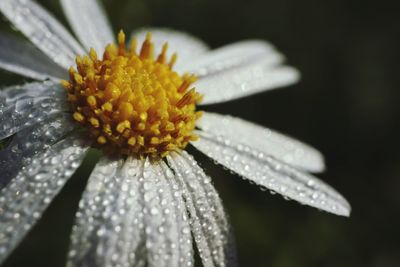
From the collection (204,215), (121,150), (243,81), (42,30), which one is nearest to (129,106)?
(121,150)

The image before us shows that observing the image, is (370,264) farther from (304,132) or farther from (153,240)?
(153,240)

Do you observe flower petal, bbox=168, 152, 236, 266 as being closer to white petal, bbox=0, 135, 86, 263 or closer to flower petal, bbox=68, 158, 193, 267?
flower petal, bbox=68, 158, 193, 267

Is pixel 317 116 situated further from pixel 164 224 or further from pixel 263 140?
pixel 164 224

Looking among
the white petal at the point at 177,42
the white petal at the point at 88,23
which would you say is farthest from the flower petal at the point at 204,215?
the white petal at the point at 177,42

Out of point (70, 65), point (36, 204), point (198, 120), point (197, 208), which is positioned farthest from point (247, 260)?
point (36, 204)

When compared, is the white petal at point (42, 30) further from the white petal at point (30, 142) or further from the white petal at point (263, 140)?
the white petal at point (263, 140)

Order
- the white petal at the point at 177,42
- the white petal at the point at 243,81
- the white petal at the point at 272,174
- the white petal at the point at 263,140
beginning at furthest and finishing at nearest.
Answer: the white petal at the point at 177,42
the white petal at the point at 243,81
the white petal at the point at 263,140
the white petal at the point at 272,174
